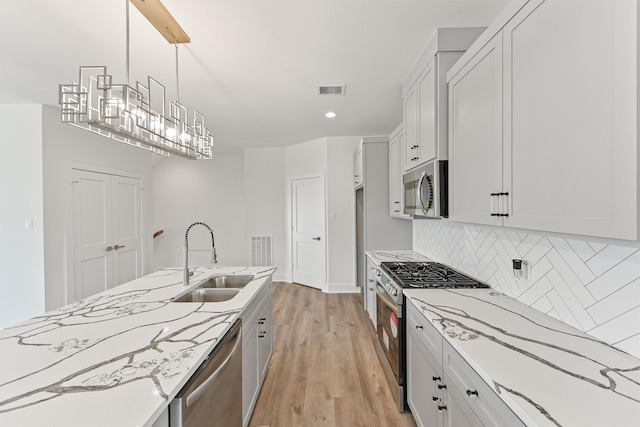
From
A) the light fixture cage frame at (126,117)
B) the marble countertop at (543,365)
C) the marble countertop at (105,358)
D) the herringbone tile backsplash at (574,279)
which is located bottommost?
the marble countertop at (105,358)

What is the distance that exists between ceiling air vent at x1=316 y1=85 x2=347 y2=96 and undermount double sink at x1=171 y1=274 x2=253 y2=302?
6.43ft

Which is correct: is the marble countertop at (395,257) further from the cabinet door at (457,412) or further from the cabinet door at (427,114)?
the cabinet door at (457,412)

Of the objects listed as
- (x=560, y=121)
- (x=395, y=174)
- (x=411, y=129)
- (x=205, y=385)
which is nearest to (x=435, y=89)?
(x=411, y=129)

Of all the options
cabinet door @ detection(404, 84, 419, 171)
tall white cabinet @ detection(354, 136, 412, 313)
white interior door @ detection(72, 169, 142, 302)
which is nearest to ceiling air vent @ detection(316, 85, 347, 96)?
cabinet door @ detection(404, 84, 419, 171)

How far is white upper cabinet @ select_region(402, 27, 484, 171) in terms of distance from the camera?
6.15ft

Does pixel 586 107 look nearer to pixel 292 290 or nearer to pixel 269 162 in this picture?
pixel 292 290

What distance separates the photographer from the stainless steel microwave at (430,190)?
1896 mm

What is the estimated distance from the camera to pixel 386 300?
2.28m

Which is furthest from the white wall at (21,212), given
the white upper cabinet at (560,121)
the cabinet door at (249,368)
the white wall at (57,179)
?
the white upper cabinet at (560,121)

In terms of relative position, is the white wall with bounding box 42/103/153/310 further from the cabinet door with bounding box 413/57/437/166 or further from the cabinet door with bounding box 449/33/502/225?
the cabinet door with bounding box 449/33/502/225

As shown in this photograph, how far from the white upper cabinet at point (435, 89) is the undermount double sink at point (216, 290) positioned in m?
1.71

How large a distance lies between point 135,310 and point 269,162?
170 inches

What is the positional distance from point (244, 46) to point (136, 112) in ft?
3.32

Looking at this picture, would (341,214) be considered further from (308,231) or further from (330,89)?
(330,89)
